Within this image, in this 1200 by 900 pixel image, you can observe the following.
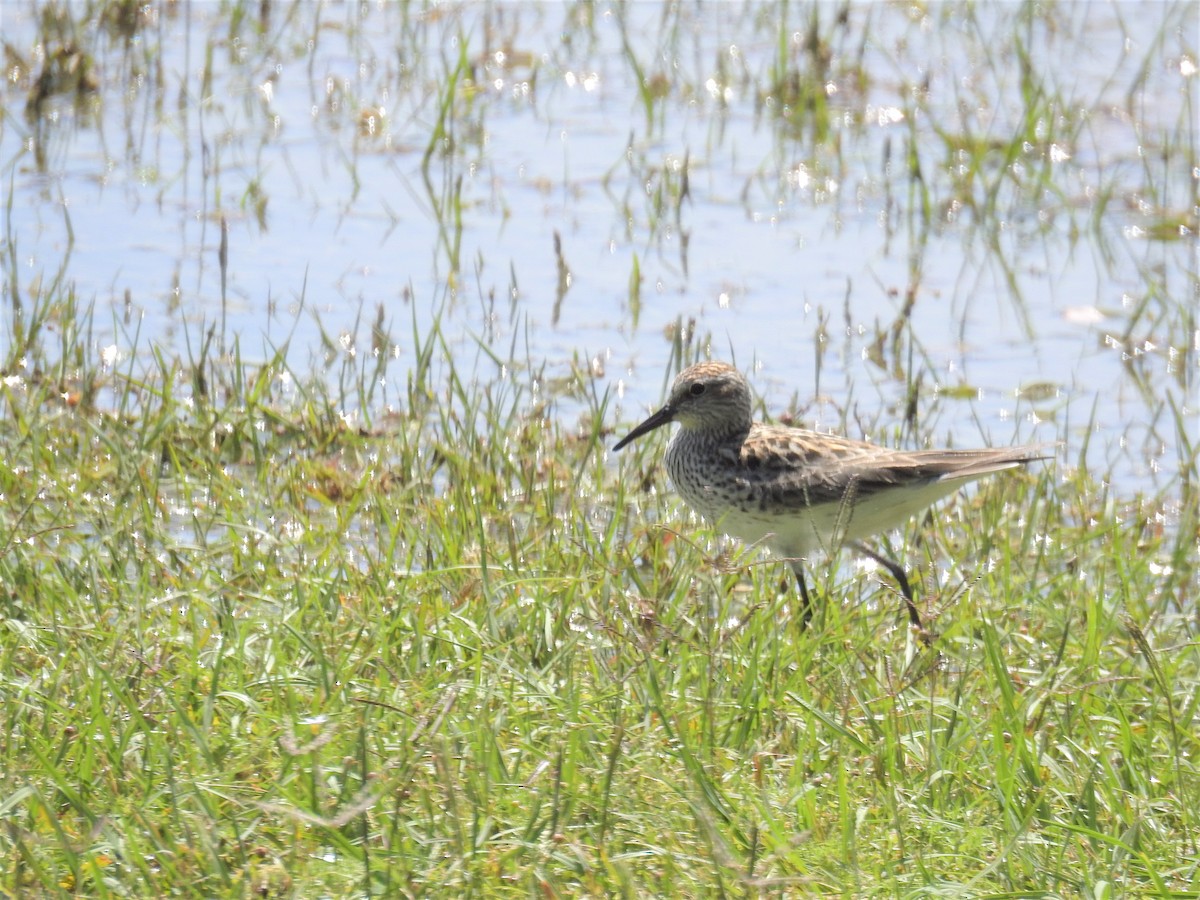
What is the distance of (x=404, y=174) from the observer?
10523 millimetres

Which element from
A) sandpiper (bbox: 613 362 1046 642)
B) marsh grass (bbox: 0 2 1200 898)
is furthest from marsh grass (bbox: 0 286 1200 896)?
sandpiper (bbox: 613 362 1046 642)

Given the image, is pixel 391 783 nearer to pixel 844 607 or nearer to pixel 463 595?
pixel 463 595

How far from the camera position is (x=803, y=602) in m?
5.82

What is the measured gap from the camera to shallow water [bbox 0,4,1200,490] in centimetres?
863

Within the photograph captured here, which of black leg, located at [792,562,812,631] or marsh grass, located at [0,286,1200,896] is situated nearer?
marsh grass, located at [0,286,1200,896]

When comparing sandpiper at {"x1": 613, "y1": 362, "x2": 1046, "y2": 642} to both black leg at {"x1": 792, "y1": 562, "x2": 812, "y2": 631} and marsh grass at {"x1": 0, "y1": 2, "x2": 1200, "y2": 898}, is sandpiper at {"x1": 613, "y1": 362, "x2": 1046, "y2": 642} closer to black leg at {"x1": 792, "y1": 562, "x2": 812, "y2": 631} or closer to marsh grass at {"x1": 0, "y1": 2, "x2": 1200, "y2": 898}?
black leg at {"x1": 792, "y1": 562, "x2": 812, "y2": 631}

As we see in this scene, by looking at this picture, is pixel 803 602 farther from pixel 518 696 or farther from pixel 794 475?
pixel 518 696

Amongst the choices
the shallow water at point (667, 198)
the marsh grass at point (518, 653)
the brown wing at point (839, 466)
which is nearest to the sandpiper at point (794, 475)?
the brown wing at point (839, 466)

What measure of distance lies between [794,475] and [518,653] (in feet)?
5.82

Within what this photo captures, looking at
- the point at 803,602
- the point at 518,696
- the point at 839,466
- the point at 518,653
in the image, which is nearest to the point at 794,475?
the point at 839,466

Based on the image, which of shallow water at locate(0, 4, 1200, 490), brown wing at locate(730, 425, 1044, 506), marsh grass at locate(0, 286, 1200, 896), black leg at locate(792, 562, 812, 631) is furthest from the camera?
shallow water at locate(0, 4, 1200, 490)

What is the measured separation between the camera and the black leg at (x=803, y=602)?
5.54m

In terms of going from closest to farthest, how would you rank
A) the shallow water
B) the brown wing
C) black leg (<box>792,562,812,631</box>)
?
1. black leg (<box>792,562,812,631</box>)
2. the brown wing
3. the shallow water

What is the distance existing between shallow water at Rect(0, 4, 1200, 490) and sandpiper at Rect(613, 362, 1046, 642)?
1.26 metres
